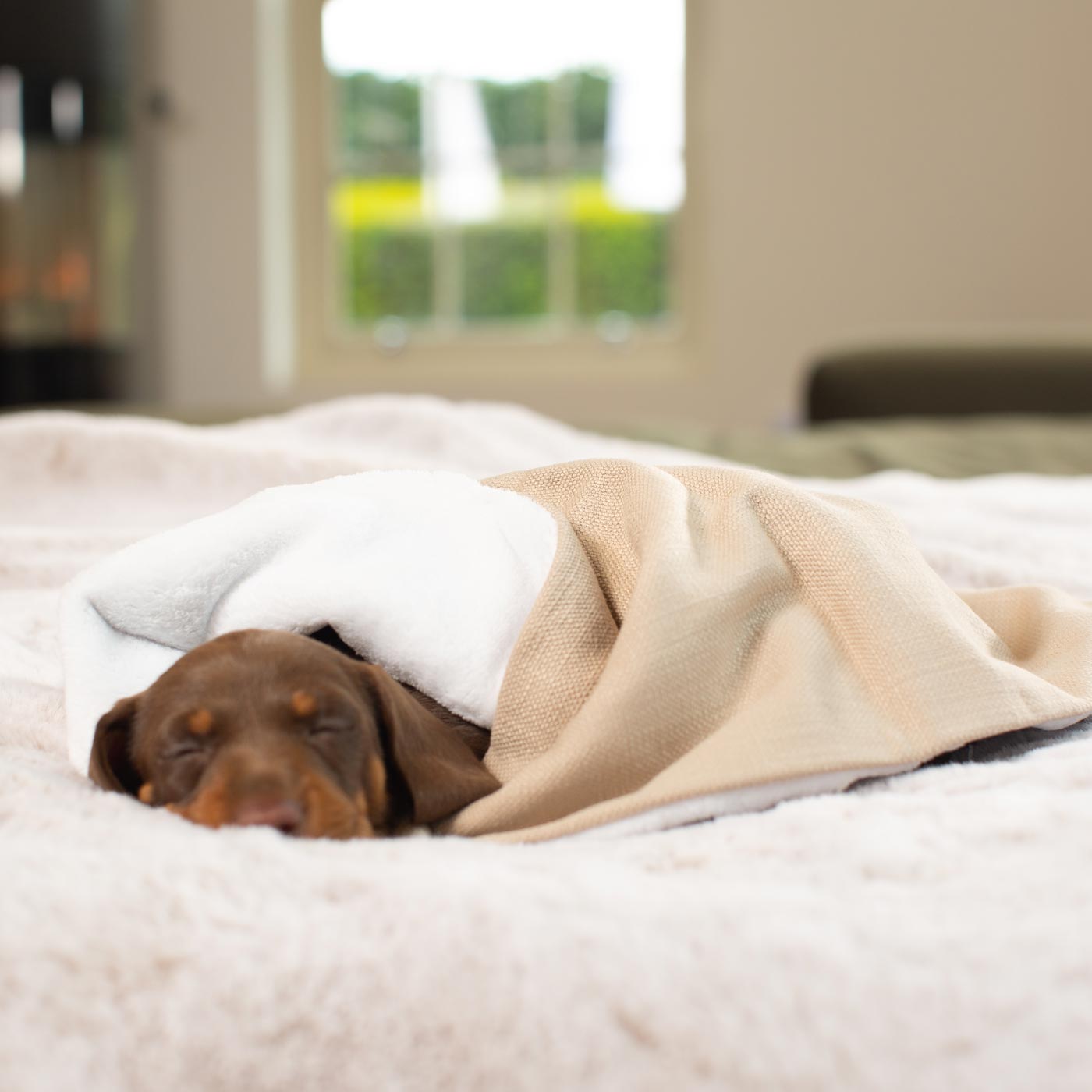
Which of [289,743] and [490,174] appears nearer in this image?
[289,743]

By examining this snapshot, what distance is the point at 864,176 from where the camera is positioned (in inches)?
159

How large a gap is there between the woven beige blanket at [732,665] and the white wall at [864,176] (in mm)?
3022

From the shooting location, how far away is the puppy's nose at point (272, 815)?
739 mm

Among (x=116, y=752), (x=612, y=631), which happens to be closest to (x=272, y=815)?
(x=116, y=752)

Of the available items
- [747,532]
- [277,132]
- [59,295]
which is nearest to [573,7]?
[277,132]

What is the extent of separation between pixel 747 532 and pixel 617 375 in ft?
11.0

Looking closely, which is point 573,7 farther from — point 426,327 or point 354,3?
point 426,327

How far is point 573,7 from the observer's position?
4262 millimetres

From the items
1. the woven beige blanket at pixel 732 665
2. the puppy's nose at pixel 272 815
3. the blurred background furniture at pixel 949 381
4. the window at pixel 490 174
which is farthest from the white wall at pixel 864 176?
the puppy's nose at pixel 272 815

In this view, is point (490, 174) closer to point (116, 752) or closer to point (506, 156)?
point (506, 156)

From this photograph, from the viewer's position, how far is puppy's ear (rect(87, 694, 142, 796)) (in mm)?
827

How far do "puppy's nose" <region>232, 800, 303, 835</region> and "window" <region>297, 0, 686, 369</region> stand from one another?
377 cm

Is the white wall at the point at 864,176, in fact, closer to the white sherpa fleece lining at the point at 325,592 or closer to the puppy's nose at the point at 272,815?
A: the white sherpa fleece lining at the point at 325,592

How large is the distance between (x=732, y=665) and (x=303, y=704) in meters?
0.30
